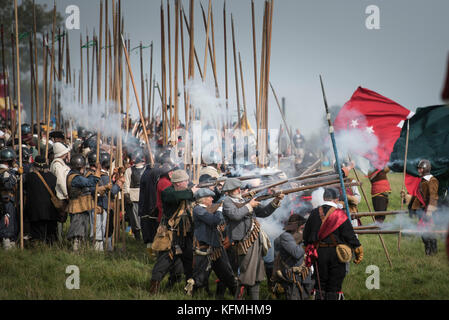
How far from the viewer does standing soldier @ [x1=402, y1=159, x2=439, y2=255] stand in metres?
8.88

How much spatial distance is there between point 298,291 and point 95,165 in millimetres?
4688

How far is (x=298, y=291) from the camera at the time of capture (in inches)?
255

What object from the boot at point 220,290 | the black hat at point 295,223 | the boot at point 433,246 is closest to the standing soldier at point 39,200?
the boot at point 220,290

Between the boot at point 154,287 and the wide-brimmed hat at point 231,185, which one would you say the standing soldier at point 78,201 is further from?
the wide-brimmed hat at point 231,185

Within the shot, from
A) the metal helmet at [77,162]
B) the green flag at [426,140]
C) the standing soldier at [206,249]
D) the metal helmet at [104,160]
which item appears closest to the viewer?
the standing soldier at [206,249]

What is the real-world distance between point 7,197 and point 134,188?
8.39ft

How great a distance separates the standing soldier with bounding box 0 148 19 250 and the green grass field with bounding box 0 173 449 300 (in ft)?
1.74

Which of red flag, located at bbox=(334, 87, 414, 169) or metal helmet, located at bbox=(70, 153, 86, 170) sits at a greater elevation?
red flag, located at bbox=(334, 87, 414, 169)

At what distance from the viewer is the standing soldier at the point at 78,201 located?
904 centimetres

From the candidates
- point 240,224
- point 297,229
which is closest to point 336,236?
point 297,229

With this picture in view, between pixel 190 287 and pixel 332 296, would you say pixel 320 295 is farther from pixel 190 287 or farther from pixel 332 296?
pixel 190 287

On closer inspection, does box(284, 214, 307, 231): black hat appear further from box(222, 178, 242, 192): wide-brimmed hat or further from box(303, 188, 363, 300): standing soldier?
box(222, 178, 242, 192): wide-brimmed hat

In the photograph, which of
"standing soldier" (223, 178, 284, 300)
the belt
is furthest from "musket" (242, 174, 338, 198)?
the belt

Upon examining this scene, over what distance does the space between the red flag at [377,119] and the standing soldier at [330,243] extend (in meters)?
5.31
